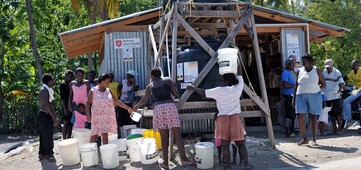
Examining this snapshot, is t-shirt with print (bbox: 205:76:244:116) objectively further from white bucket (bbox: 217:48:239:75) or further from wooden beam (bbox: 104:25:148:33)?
wooden beam (bbox: 104:25:148:33)

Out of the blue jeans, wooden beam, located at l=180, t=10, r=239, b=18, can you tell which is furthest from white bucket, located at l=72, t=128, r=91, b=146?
the blue jeans

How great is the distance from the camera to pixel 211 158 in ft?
22.8

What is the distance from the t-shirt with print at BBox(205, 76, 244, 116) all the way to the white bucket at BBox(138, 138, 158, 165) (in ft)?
4.66

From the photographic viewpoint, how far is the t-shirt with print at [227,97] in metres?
6.61

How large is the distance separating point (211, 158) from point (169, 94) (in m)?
1.32

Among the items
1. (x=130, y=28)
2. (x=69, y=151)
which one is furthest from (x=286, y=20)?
(x=69, y=151)

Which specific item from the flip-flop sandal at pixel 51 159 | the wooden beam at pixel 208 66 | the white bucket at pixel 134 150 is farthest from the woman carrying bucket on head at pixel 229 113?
the flip-flop sandal at pixel 51 159

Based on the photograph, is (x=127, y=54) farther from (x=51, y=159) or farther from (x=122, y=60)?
(x=51, y=159)

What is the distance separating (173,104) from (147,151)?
0.99m

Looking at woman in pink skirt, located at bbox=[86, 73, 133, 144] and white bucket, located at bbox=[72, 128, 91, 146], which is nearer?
woman in pink skirt, located at bbox=[86, 73, 133, 144]

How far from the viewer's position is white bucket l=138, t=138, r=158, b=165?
7199mm

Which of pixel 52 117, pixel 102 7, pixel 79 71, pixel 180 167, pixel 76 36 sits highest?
pixel 102 7

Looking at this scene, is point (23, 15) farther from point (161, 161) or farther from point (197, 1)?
point (161, 161)

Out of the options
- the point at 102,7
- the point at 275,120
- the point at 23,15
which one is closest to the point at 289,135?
the point at 275,120
